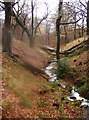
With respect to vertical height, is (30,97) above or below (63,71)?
below

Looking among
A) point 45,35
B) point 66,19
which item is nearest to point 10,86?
point 66,19

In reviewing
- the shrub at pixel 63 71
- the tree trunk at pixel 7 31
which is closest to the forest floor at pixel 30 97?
the tree trunk at pixel 7 31

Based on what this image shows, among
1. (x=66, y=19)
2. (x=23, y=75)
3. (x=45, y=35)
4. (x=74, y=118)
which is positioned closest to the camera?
(x=74, y=118)

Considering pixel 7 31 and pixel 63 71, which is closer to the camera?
pixel 7 31

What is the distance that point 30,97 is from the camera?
36.6ft

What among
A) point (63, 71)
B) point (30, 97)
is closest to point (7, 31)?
point (63, 71)

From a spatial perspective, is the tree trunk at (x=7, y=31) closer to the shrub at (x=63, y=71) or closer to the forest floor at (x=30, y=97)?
the forest floor at (x=30, y=97)

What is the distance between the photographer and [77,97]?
1295cm

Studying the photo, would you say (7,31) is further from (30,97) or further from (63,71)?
(30,97)

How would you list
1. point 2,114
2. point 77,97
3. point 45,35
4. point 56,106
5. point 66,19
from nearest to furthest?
point 2,114
point 56,106
point 77,97
point 66,19
point 45,35

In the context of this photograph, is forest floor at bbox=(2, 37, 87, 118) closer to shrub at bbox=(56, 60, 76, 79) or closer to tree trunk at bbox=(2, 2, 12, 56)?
tree trunk at bbox=(2, 2, 12, 56)

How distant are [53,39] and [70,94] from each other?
1024 inches

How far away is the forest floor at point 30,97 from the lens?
9391 mm

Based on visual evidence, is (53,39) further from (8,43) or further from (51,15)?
(8,43)
